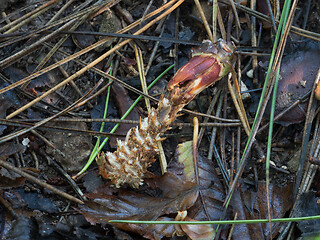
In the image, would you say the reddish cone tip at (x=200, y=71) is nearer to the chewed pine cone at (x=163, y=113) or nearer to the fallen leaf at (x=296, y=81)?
the chewed pine cone at (x=163, y=113)

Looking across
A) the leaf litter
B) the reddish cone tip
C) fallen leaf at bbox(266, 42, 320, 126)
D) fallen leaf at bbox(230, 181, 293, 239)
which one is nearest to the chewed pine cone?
the reddish cone tip

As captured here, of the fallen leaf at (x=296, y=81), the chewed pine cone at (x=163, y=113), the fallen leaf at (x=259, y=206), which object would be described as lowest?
the fallen leaf at (x=259, y=206)

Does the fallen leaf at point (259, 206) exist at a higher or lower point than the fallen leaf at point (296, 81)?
lower

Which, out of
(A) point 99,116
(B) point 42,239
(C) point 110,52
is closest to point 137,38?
(C) point 110,52

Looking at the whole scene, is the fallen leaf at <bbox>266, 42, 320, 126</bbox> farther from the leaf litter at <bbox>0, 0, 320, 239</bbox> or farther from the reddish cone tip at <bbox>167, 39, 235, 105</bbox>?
the reddish cone tip at <bbox>167, 39, 235, 105</bbox>

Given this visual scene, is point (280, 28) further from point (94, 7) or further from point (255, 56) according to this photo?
point (94, 7)

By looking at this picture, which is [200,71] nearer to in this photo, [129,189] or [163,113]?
[163,113]

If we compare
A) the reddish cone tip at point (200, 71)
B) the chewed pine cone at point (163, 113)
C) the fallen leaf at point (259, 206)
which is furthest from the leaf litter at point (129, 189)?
the reddish cone tip at point (200, 71)

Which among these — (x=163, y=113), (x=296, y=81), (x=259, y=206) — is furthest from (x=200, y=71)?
(x=259, y=206)
